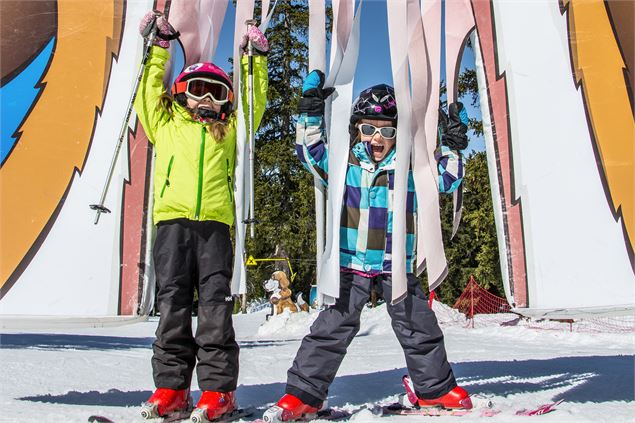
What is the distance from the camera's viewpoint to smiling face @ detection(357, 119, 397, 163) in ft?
9.41

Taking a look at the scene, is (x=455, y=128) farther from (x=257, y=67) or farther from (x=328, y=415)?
(x=328, y=415)

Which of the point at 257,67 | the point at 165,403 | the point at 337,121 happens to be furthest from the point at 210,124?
the point at 165,403

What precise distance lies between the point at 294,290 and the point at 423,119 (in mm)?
16585

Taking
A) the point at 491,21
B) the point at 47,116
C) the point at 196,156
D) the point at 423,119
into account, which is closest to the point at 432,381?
the point at 423,119

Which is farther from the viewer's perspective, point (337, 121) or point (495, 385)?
point (495, 385)

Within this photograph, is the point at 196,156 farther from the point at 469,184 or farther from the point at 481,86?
the point at 469,184

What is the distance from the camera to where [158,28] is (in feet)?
9.28

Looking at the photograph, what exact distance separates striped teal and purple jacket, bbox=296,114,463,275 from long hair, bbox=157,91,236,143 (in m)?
0.35

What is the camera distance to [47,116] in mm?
3230

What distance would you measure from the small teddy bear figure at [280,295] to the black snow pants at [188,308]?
9.15m

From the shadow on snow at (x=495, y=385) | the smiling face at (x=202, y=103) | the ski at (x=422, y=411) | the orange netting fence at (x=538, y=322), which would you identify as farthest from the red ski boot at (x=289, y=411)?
the orange netting fence at (x=538, y=322)

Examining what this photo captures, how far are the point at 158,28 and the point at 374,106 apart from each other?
3.48 feet

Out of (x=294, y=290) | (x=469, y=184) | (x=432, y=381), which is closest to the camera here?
(x=432, y=381)

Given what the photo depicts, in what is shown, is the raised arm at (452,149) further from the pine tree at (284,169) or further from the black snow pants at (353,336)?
the pine tree at (284,169)
